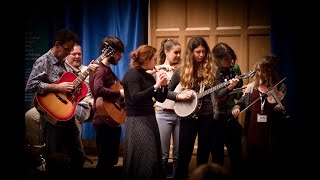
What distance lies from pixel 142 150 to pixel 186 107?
60cm

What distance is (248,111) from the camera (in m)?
4.64

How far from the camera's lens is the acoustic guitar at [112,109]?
14.5ft

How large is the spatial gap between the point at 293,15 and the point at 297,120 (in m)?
1.06

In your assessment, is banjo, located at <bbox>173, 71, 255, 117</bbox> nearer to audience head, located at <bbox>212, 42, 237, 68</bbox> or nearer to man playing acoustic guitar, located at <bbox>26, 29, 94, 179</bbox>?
audience head, located at <bbox>212, 42, 237, 68</bbox>

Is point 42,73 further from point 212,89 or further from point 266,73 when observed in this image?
point 266,73

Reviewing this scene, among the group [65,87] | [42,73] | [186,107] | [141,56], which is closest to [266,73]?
[186,107]

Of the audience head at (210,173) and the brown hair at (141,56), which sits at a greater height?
the brown hair at (141,56)

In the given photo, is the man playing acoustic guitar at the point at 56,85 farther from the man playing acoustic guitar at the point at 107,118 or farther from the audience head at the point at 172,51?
the audience head at the point at 172,51

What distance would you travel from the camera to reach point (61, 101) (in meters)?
4.32

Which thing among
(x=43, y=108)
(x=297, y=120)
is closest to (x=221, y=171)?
(x=43, y=108)

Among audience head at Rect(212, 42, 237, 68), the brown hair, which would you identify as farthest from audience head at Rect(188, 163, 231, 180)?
audience head at Rect(212, 42, 237, 68)

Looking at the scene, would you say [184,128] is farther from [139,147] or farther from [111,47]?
[111,47]

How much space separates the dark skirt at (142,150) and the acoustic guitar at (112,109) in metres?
0.61

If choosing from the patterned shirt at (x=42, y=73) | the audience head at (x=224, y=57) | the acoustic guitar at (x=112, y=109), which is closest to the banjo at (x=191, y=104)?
the audience head at (x=224, y=57)
